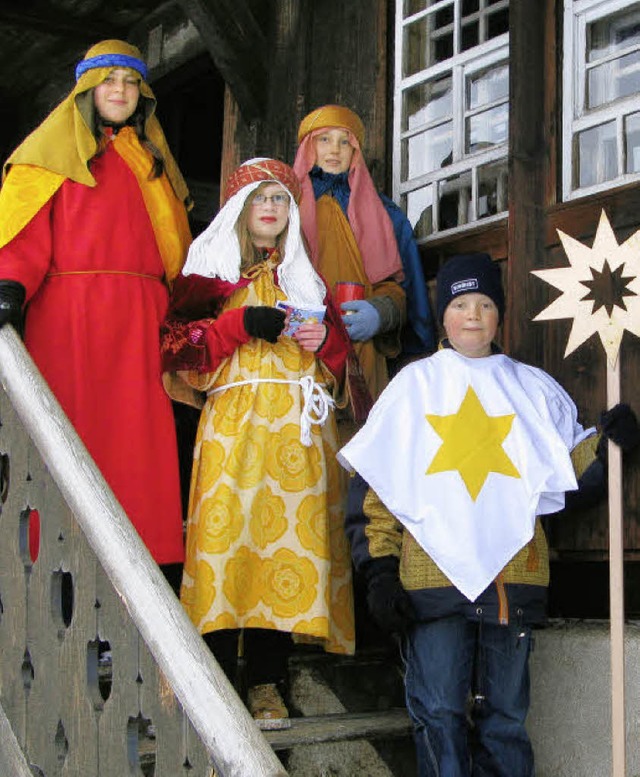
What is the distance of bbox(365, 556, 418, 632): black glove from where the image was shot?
379 centimetres

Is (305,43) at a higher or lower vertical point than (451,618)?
higher

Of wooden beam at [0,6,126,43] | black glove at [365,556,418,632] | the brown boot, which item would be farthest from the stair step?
wooden beam at [0,6,126,43]

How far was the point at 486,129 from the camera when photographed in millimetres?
5402

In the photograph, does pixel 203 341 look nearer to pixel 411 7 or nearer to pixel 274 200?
pixel 274 200

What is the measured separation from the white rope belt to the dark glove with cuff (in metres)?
0.93

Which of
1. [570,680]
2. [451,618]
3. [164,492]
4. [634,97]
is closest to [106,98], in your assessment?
[164,492]

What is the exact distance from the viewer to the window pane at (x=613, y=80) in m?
4.80

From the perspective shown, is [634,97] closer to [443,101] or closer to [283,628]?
[443,101]

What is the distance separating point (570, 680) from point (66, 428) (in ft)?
5.81

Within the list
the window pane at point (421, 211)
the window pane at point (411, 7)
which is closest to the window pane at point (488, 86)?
the window pane at point (421, 211)

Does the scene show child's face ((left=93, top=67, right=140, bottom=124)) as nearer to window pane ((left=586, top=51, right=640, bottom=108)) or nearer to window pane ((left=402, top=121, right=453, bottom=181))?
window pane ((left=402, top=121, right=453, bottom=181))

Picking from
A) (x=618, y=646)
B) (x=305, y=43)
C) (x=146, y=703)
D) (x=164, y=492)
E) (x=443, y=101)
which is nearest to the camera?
(x=146, y=703)

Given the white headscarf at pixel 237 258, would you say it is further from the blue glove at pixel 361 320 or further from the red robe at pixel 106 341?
the red robe at pixel 106 341

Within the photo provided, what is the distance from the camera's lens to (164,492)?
4.61m
